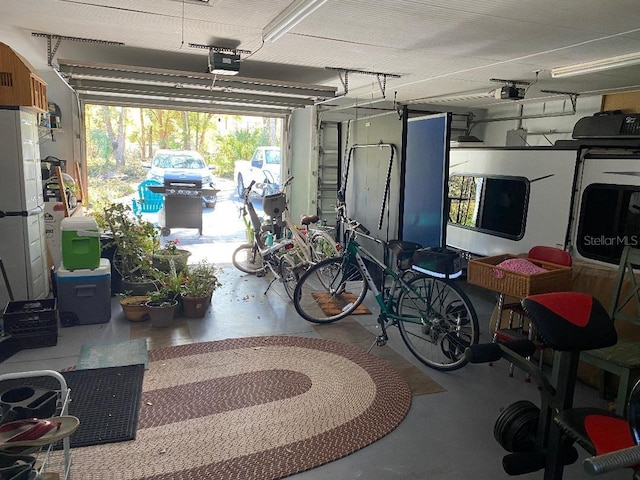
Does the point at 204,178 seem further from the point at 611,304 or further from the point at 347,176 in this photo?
the point at 611,304

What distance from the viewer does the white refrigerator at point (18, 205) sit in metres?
4.28

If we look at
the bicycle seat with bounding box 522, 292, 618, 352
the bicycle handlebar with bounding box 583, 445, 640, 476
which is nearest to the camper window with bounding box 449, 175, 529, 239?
the bicycle seat with bounding box 522, 292, 618, 352

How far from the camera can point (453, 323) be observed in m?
3.66

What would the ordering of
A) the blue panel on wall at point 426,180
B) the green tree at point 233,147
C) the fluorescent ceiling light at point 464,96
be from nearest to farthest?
the blue panel on wall at point 426,180 < the fluorescent ceiling light at point 464,96 < the green tree at point 233,147

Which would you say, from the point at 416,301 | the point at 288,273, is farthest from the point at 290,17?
the point at 288,273

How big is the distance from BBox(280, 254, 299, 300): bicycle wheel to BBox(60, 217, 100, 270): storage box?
197 centimetres

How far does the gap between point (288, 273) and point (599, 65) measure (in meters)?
3.87

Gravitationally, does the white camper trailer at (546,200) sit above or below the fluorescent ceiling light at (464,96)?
below

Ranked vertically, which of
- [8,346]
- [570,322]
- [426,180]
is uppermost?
[426,180]

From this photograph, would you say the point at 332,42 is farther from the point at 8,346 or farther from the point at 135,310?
the point at 8,346

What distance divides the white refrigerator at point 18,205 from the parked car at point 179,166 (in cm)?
531

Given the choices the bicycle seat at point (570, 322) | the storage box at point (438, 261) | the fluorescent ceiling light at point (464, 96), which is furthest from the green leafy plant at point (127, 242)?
the fluorescent ceiling light at point (464, 96)

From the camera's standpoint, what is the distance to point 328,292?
500 cm

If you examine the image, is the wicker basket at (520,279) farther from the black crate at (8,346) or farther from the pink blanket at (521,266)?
the black crate at (8,346)
